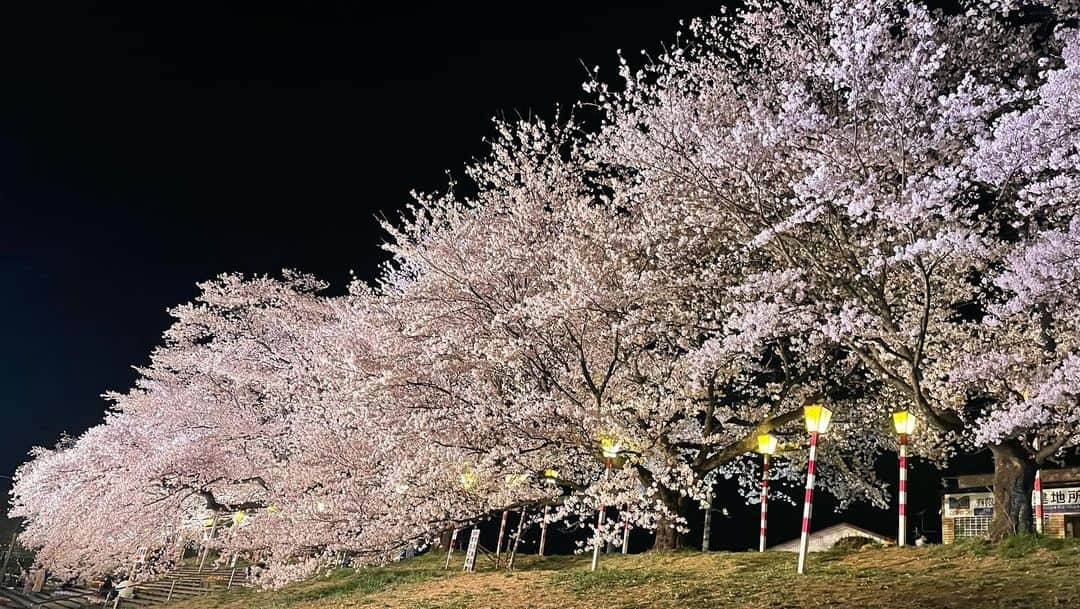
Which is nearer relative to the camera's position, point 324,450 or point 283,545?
point 283,545

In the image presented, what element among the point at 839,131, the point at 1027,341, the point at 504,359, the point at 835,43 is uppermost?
the point at 835,43

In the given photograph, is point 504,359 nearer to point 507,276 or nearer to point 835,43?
point 507,276

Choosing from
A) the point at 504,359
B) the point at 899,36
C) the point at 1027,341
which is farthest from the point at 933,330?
the point at 504,359

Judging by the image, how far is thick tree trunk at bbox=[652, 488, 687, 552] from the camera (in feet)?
43.9

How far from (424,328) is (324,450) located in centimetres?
462

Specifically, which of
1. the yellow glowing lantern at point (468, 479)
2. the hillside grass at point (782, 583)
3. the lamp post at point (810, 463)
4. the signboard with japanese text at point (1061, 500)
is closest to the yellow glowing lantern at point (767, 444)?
the hillside grass at point (782, 583)

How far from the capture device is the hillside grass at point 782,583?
7.18 meters

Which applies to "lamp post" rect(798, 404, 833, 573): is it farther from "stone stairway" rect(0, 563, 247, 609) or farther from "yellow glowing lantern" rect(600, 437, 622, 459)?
"stone stairway" rect(0, 563, 247, 609)

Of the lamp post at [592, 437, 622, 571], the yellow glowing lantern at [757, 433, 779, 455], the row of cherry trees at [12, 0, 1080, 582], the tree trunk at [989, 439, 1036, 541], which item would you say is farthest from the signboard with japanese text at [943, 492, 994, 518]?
the lamp post at [592, 437, 622, 571]

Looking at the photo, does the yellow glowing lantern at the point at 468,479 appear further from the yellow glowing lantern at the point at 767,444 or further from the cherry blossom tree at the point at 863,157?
the cherry blossom tree at the point at 863,157

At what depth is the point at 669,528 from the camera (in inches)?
543

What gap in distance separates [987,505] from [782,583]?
49.3 ft

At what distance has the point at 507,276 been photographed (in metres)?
12.9

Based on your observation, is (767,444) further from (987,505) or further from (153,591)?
(153,591)
